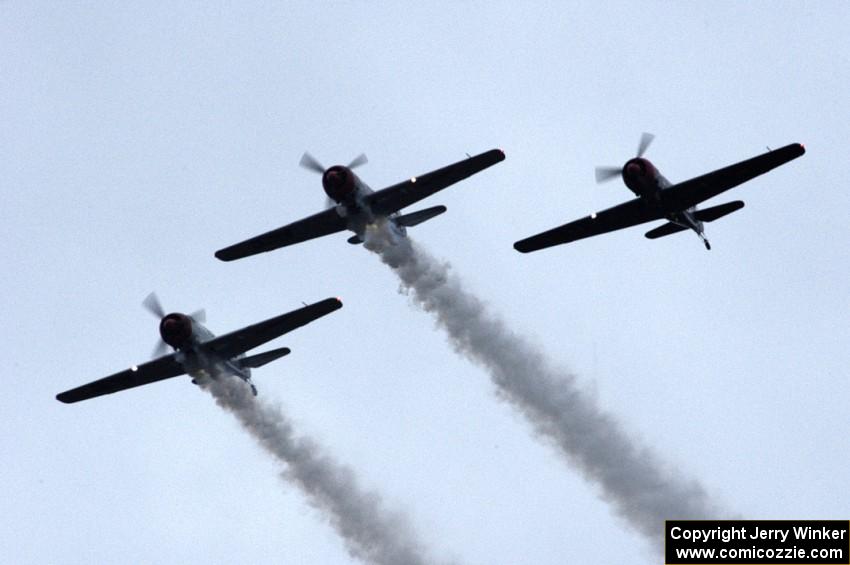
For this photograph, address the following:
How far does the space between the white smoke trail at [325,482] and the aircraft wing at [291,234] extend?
19.1 ft

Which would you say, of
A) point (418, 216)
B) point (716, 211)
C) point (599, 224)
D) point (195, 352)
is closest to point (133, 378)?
point (195, 352)

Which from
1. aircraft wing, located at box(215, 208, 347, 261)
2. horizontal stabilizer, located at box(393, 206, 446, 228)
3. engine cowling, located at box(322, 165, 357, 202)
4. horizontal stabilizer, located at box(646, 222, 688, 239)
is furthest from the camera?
aircraft wing, located at box(215, 208, 347, 261)

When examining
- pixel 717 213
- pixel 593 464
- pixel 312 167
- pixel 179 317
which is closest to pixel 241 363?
pixel 179 317

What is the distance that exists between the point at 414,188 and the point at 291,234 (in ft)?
22.1

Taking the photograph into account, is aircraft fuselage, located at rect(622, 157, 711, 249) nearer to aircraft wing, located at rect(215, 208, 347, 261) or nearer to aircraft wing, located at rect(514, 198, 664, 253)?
aircraft wing, located at rect(514, 198, 664, 253)

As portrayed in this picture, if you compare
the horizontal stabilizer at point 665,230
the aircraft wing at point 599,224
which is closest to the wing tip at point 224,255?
the aircraft wing at point 599,224

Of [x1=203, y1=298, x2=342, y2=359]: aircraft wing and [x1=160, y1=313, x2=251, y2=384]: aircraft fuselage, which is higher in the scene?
[x1=203, y1=298, x2=342, y2=359]: aircraft wing

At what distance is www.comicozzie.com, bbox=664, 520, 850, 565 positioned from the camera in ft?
194

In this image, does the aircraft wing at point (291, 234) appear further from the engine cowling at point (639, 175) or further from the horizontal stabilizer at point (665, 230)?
the engine cowling at point (639, 175)

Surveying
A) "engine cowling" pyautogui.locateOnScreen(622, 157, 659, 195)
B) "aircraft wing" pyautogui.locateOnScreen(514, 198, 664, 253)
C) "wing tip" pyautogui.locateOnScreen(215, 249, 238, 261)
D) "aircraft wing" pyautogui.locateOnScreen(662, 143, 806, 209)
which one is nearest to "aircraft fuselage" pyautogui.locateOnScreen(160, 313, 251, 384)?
"wing tip" pyautogui.locateOnScreen(215, 249, 238, 261)

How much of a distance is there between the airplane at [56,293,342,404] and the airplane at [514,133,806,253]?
38.8 feet

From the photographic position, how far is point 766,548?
60469mm

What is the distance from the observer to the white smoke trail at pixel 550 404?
233 ft

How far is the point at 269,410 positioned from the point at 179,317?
8.51 meters
